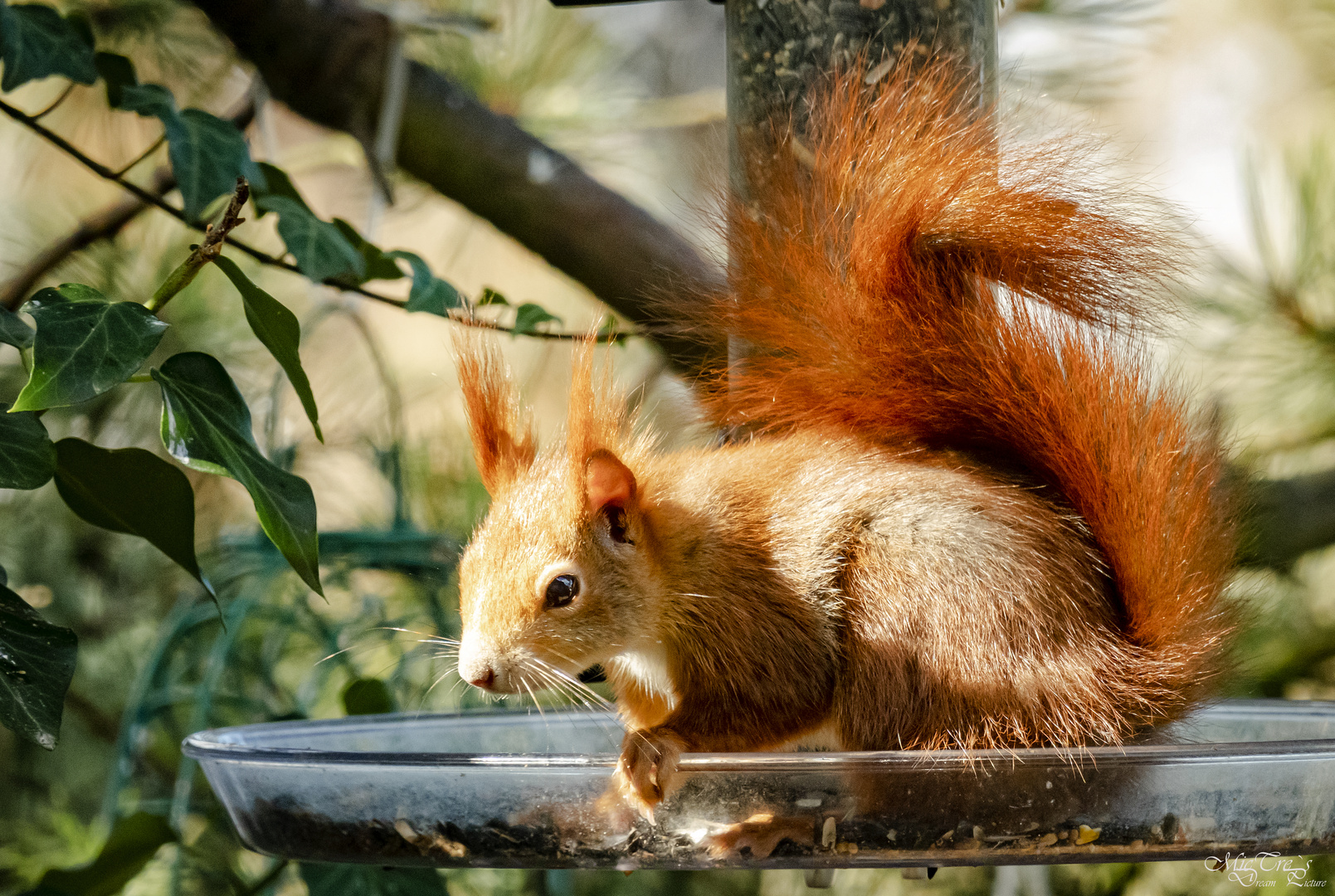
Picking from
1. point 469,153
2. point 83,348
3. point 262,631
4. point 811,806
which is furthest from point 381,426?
point 811,806

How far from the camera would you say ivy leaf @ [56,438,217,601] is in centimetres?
69

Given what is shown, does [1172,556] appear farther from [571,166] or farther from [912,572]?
[571,166]

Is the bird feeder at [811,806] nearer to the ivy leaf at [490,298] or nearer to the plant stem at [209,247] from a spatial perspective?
the plant stem at [209,247]

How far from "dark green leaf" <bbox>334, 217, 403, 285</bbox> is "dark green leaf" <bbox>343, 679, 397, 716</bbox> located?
38cm

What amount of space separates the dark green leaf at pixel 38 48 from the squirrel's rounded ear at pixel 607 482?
536 millimetres

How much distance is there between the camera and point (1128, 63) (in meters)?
1.67

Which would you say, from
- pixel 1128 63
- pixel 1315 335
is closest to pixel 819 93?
pixel 1315 335

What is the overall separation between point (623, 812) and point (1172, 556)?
0.35 meters

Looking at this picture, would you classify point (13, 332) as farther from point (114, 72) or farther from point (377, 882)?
point (377, 882)

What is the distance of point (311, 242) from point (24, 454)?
1.03ft

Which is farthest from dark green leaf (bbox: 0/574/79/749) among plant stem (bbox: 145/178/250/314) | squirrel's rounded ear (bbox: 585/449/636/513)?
squirrel's rounded ear (bbox: 585/449/636/513)

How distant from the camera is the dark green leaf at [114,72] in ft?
3.21

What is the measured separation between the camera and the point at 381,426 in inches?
72.8

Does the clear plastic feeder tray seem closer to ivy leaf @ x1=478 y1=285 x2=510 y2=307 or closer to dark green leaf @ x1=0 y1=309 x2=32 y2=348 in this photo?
dark green leaf @ x1=0 y1=309 x2=32 y2=348
